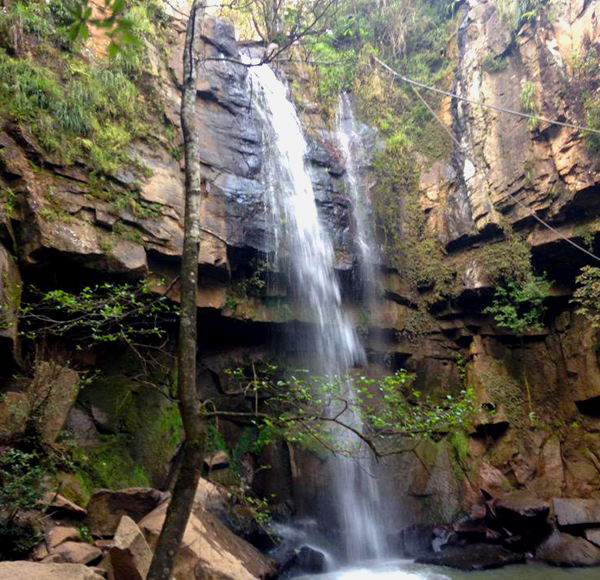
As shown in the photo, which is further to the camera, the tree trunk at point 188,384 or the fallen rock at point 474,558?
the fallen rock at point 474,558

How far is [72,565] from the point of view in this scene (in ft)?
12.4

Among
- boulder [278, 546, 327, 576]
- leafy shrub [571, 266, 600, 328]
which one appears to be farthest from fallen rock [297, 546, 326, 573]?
leafy shrub [571, 266, 600, 328]

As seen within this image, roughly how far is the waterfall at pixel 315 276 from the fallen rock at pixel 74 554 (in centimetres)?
487

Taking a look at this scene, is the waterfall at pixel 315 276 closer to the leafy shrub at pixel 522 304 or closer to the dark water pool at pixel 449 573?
the dark water pool at pixel 449 573

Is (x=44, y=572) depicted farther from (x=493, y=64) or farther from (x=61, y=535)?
(x=493, y=64)

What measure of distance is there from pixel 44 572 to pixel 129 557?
2.58ft

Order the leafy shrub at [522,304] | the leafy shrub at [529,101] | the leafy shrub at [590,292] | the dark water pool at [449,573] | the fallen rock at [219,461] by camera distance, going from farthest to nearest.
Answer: the leafy shrub at [529,101]
the leafy shrub at [522,304]
the leafy shrub at [590,292]
the fallen rock at [219,461]
the dark water pool at [449,573]

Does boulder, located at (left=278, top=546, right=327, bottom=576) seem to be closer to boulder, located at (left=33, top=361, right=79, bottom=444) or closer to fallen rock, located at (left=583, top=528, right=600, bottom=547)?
boulder, located at (left=33, top=361, right=79, bottom=444)

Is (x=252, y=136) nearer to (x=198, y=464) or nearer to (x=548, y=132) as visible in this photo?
(x=548, y=132)

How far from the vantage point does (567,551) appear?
280 inches

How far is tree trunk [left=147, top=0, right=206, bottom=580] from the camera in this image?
3.06 metres

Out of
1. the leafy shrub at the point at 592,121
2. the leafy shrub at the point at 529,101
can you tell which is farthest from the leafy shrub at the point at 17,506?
the leafy shrub at the point at 529,101

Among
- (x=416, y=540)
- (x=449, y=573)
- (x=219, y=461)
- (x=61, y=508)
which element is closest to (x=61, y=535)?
(x=61, y=508)

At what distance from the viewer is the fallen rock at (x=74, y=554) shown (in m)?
4.41
